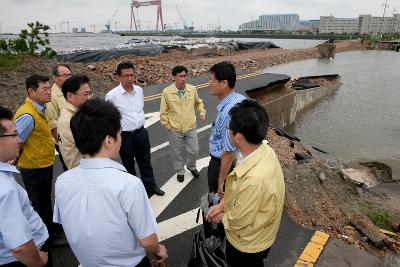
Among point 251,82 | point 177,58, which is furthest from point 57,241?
point 177,58

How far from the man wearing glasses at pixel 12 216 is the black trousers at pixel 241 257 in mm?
1490

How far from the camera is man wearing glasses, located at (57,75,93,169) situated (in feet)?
10.6

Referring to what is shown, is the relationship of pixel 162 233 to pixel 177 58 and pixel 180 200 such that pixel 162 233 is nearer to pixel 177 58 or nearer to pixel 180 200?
pixel 180 200

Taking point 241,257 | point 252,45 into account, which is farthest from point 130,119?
point 252,45

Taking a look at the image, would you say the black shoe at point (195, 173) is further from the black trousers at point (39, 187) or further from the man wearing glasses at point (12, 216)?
the man wearing glasses at point (12, 216)

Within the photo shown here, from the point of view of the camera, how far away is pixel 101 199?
5.85ft

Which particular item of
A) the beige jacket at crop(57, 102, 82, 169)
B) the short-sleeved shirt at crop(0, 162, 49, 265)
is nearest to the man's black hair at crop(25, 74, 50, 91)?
the beige jacket at crop(57, 102, 82, 169)

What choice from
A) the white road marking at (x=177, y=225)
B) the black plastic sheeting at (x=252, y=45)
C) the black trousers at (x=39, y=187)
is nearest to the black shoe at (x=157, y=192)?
the white road marking at (x=177, y=225)

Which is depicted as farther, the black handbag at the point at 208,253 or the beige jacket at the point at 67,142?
the beige jacket at the point at 67,142

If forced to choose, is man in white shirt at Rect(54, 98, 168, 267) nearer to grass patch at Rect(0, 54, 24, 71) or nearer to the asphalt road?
the asphalt road

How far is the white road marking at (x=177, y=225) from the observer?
398 centimetres

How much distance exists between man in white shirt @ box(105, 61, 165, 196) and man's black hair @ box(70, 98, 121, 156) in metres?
2.43

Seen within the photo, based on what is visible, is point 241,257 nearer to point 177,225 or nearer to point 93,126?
point 93,126

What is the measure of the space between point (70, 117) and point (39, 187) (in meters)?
1.01
